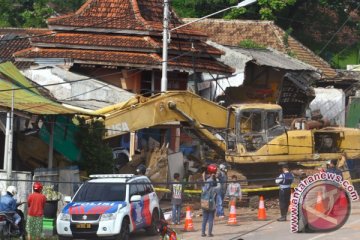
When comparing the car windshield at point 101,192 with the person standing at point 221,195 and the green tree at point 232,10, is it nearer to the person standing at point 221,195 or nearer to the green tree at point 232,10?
the person standing at point 221,195

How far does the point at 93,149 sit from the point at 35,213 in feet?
21.6

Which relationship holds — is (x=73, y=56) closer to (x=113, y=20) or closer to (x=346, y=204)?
(x=113, y=20)

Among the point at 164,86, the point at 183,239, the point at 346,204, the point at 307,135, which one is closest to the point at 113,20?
the point at 164,86

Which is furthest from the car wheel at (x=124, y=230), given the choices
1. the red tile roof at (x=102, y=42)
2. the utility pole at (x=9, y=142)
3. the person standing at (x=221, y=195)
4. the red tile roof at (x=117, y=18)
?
the red tile roof at (x=117, y=18)

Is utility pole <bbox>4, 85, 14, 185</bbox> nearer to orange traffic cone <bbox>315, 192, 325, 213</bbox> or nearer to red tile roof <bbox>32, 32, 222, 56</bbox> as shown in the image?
orange traffic cone <bbox>315, 192, 325, 213</bbox>

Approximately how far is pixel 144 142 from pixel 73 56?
4.46 metres

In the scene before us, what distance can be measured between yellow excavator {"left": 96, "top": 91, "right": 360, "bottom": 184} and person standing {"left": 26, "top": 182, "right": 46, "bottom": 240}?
6895 millimetres

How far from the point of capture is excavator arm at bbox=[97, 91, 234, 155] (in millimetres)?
29953

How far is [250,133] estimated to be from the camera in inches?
1264

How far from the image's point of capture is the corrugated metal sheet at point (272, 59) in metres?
42.6

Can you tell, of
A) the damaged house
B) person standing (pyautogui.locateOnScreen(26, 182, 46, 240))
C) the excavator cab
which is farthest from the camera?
the damaged house

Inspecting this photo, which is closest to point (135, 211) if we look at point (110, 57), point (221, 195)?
point (221, 195)

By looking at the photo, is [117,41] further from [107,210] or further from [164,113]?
[107,210]

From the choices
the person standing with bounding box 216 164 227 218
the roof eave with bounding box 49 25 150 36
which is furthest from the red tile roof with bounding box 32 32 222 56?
the person standing with bounding box 216 164 227 218
